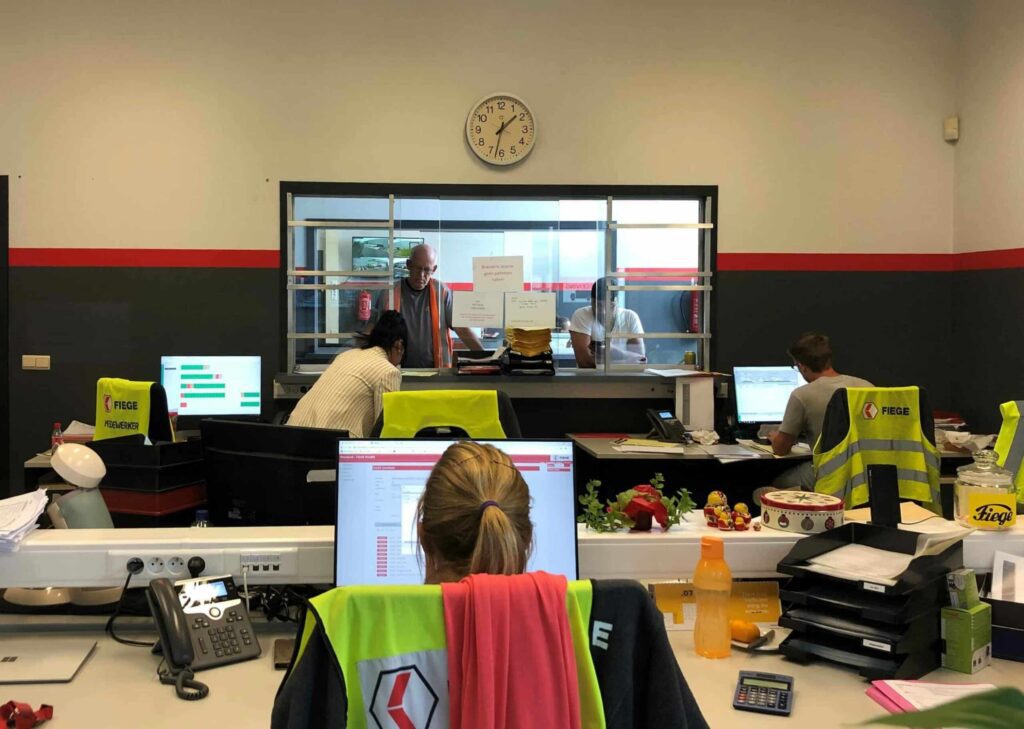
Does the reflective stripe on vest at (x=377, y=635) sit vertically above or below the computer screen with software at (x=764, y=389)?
below

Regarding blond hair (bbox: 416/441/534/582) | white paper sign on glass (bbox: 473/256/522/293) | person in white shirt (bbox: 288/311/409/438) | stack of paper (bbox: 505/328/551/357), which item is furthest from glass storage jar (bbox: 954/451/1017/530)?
white paper sign on glass (bbox: 473/256/522/293)

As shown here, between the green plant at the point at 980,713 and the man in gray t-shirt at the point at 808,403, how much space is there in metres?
4.12

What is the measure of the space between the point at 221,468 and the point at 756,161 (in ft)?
13.6

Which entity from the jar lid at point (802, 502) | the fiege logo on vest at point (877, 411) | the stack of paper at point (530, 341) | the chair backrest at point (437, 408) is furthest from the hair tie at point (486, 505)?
the stack of paper at point (530, 341)

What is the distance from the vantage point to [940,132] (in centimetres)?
554

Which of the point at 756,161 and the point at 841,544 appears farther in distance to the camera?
the point at 756,161

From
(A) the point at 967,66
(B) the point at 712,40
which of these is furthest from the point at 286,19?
(A) the point at 967,66

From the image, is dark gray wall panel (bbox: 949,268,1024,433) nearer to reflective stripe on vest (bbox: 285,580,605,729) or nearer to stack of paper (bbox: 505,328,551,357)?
stack of paper (bbox: 505,328,551,357)

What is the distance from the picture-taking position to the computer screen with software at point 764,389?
5324mm

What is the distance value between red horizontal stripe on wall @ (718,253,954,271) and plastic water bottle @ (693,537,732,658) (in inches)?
147

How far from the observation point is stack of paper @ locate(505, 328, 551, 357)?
208 inches

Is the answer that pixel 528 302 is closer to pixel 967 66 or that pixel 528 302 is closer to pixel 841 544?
pixel 967 66

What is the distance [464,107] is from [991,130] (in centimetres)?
306

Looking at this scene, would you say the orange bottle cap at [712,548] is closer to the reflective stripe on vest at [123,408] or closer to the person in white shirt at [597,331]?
the reflective stripe on vest at [123,408]
